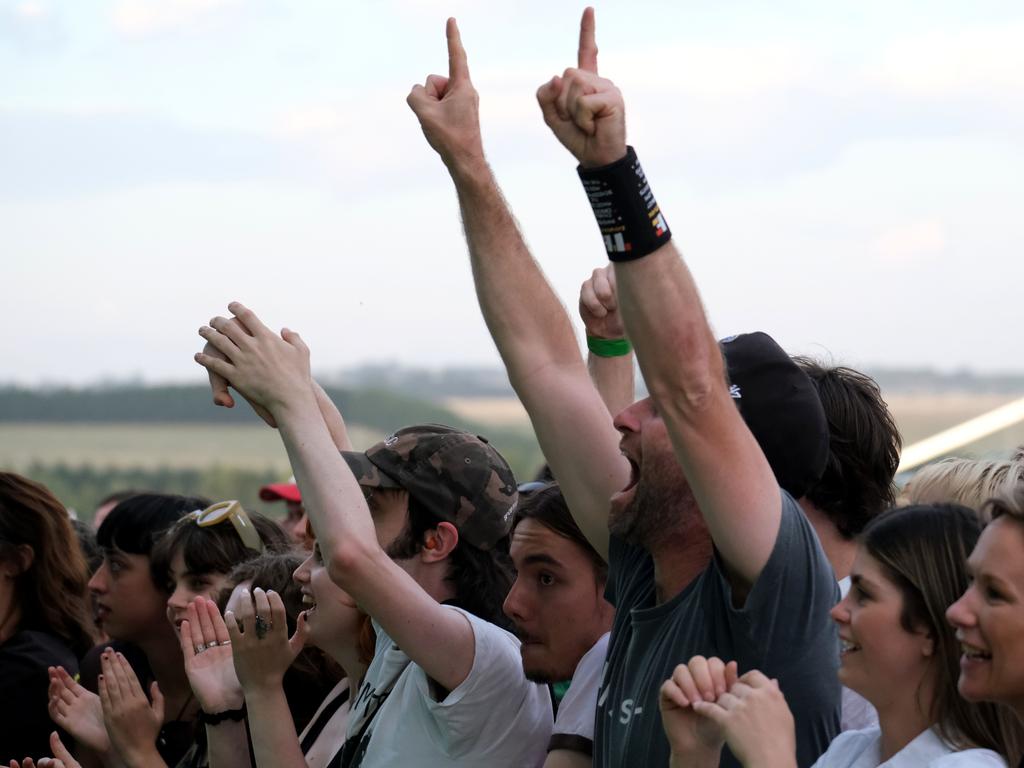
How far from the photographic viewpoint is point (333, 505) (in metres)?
3.29

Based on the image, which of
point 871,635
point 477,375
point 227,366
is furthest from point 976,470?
point 477,375

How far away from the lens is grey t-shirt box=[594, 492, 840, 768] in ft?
8.08

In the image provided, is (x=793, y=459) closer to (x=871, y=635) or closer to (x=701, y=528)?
(x=701, y=528)

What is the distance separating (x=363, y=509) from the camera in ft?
11.0

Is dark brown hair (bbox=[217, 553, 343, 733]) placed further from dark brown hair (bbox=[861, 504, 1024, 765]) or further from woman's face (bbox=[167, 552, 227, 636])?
dark brown hair (bbox=[861, 504, 1024, 765])

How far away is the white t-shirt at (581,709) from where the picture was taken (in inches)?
124

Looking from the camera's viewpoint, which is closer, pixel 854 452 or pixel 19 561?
pixel 854 452

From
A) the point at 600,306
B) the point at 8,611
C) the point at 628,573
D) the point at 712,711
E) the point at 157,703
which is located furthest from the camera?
the point at 8,611

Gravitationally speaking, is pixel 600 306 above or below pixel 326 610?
above

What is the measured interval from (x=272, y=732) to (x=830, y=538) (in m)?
1.44

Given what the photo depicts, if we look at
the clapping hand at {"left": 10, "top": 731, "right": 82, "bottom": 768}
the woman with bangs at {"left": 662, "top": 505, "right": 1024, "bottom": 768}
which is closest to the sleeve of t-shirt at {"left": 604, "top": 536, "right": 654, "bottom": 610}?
the woman with bangs at {"left": 662, "top": 505, "right": 1024, "bottom": 768}

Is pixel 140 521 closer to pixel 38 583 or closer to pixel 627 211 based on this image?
pixel 38 583

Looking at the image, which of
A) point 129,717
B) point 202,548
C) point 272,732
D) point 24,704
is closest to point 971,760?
point 272,732

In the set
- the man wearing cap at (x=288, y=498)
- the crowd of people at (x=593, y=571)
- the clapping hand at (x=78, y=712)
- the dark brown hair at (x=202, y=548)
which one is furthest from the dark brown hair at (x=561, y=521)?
the man wearing cap at (x=288, y=498)
